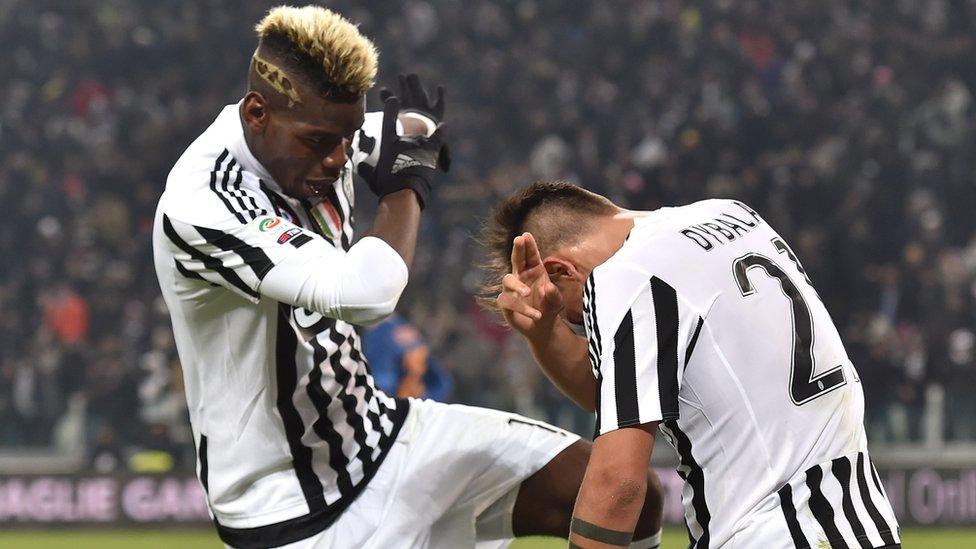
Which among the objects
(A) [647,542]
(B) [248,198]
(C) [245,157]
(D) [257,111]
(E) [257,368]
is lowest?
(A) [647,542]

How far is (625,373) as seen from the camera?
256 cm

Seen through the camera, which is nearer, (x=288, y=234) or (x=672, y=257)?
(x=672, y=257)

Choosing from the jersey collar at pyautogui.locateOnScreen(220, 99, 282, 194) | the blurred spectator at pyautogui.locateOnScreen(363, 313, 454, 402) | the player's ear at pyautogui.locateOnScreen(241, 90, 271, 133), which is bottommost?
the blurred spectator at pyautogui.locateOnScreen(363, 313, 454, 402)

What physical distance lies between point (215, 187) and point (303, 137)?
25cm

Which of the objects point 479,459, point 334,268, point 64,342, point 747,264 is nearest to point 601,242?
point 747,264

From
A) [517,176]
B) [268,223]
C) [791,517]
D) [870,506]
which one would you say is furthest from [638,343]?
[517,176]

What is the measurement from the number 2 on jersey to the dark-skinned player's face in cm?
111

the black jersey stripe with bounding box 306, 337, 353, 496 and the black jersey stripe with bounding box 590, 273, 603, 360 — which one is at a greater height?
the black jersey stripe with bounding box 590, 273, 603, 360

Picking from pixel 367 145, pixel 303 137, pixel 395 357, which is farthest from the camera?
pixel 395 357

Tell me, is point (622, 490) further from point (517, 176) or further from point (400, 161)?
point (517, 176)

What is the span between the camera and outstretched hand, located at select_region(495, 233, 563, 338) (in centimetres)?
283

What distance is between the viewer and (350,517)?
11.3 feet

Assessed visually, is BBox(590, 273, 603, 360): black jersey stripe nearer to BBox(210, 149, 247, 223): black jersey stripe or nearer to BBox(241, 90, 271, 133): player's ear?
BBox(210, 149, 247, 223): black jersey stripe

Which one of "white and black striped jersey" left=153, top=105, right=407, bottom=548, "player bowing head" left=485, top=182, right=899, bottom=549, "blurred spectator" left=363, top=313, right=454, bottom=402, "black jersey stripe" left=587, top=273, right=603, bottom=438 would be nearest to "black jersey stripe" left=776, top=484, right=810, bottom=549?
"player bowing head" left=485, top=182, right=899, bottom=549
